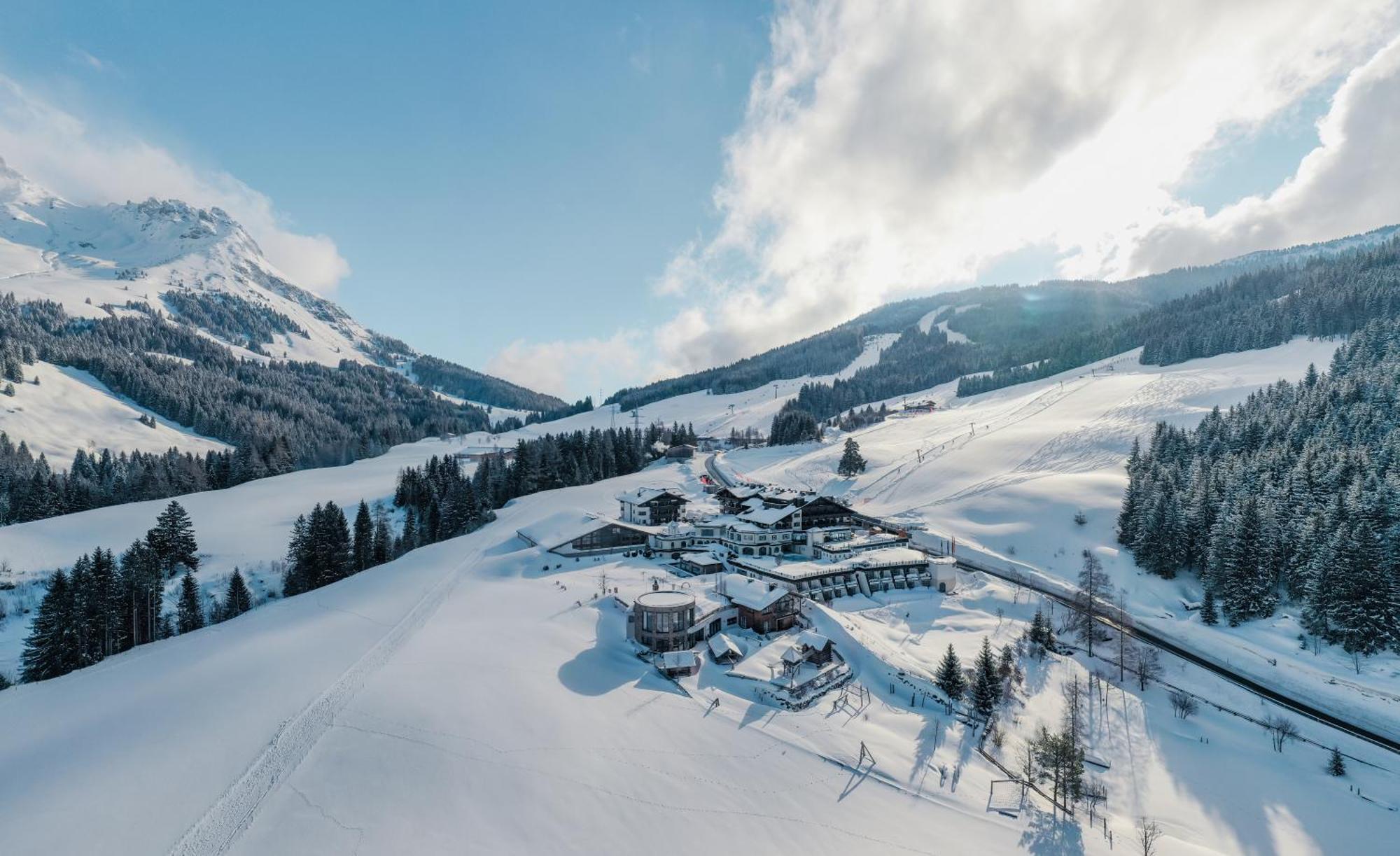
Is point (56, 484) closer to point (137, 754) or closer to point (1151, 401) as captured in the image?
point (137, 754)

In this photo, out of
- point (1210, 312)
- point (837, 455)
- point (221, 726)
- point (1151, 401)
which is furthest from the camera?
point (1210, 312)

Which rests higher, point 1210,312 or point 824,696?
point 1210,312

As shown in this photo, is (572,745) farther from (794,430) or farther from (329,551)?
(794,430)

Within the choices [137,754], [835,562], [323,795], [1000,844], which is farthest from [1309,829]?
[137,754]

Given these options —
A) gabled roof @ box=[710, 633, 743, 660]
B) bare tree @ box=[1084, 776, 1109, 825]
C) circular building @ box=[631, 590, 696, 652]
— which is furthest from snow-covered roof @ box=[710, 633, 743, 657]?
bare tree @ box=[1084, 776, 1109, 825]

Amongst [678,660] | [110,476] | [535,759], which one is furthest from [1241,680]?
[110,476]

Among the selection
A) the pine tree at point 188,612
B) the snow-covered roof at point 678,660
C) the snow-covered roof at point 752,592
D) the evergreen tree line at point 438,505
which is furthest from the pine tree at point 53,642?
the snow-covered roof at point 752,592

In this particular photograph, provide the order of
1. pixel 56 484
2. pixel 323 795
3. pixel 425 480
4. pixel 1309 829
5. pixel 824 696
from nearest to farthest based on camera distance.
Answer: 1. pixel 323 795
2. pixel 1309 829
3. pixel 824 696
4. pixel 56 484
5. pixel 425 480

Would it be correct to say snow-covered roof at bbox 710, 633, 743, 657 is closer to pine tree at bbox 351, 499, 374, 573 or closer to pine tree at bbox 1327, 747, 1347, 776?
pine tree at bbox 1327, 747, 1347, 776
